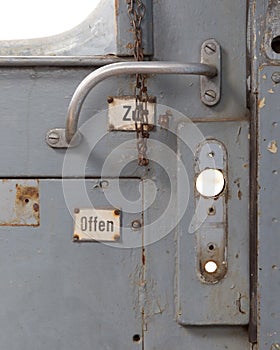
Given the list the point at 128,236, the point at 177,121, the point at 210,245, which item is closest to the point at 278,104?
the point at 177,121

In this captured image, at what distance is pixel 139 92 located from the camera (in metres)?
1.31

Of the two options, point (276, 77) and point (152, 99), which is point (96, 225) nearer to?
point (152, 99)

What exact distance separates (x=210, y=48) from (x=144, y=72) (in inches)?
7.3

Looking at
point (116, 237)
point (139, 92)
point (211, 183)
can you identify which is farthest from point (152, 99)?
point (116, 237)

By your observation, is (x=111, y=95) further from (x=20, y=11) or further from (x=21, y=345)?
(x=21, y=345)

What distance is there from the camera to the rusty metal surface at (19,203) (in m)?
1.34

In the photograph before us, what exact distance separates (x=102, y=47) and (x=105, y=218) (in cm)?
43

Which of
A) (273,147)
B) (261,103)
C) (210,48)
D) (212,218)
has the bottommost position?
(212,218)

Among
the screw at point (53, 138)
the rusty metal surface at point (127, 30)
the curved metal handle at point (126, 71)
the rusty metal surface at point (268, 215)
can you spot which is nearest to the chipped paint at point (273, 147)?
the rusty metal surface at point (268, 215)

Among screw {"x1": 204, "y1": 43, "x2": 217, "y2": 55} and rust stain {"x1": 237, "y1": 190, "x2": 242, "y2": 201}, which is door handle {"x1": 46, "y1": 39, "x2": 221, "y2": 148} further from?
rust stain {"x1": 237, "y1": 190, "x2": 242, "y2": 201}

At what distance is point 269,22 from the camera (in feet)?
4.03

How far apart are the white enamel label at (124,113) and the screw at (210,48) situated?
0.18 m

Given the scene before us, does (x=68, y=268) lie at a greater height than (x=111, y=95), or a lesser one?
lesser

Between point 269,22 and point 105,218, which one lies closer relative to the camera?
point 269,22
